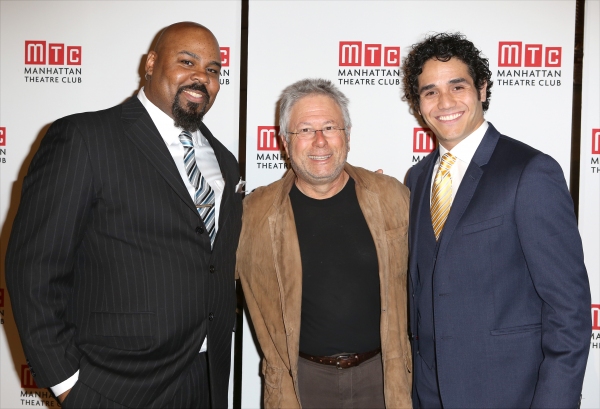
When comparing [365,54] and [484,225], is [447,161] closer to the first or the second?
[484,225]

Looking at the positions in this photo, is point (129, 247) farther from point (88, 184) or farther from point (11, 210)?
point (11, 210)

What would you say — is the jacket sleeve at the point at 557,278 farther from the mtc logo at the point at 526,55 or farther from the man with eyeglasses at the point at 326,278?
the mtc logo at the point at 526,55

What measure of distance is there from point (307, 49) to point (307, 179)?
113 cm

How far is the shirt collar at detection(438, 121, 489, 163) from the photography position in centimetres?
215

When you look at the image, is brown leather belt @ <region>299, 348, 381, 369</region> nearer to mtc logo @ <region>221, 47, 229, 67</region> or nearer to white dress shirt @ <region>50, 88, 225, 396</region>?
white dress shirt @ <region>50, 88, 225, 396</region>

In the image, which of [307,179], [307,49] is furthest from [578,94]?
[307,179]

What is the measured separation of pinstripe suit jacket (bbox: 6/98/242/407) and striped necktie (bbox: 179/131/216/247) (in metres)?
0.09

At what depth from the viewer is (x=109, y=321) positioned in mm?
1903

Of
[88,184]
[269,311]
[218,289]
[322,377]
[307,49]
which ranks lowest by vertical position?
[322,377]

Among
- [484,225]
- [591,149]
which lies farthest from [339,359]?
[591,149]

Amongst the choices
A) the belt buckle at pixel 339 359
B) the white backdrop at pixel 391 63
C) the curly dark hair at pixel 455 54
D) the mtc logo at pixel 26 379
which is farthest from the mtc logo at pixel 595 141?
the mtc logo at pixel 26 379

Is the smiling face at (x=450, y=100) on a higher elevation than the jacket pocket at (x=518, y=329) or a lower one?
higher

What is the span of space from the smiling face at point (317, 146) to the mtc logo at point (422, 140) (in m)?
0.84

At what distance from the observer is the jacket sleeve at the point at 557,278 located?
180cm
